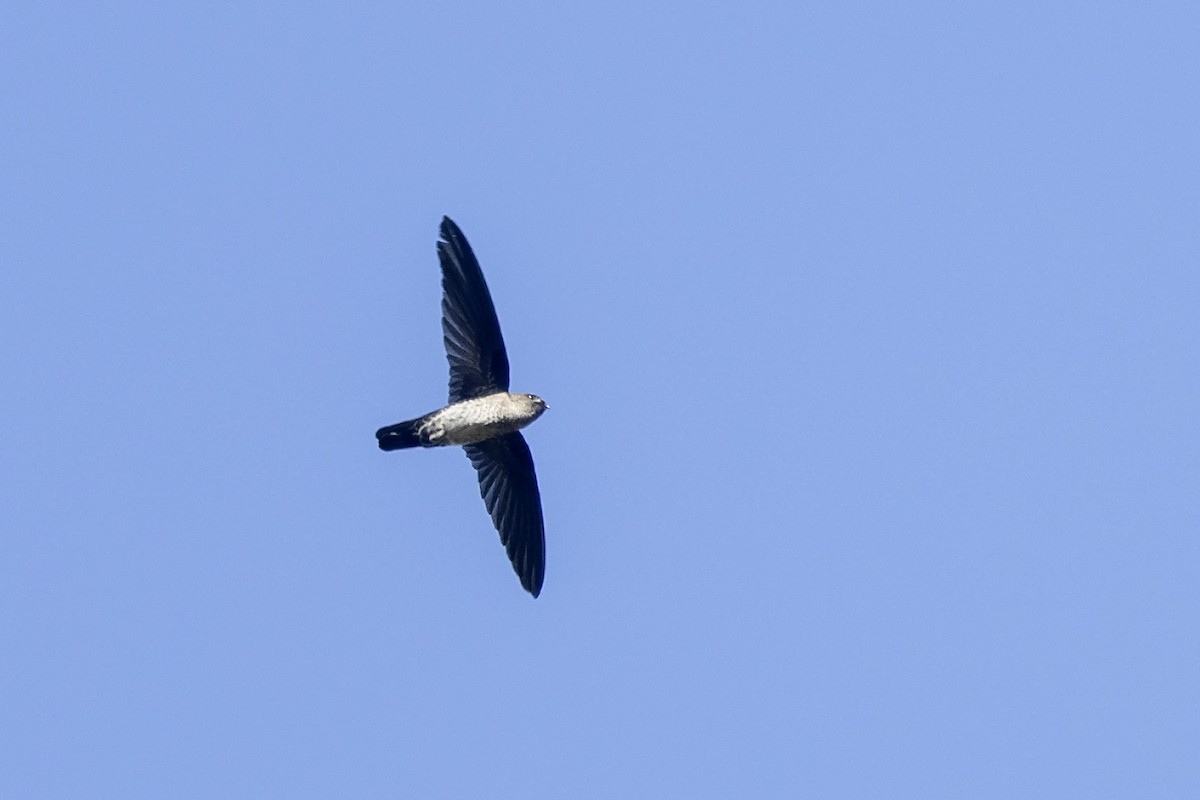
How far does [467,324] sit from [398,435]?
3.49ft

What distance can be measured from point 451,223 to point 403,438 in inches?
67.3

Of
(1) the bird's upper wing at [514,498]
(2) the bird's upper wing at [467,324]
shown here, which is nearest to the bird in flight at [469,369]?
(2) the bird's upper wing at [467,324]

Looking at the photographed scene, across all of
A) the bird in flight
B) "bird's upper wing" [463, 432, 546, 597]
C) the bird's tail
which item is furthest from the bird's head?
the bird's tail

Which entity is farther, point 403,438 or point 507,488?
point 507,488

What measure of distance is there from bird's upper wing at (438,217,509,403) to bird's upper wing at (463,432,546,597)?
64 centimetres

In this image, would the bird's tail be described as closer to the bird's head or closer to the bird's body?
the bird's body

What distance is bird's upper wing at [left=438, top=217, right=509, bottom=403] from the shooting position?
16.8 meters

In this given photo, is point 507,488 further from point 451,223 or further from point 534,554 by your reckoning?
point 451,223

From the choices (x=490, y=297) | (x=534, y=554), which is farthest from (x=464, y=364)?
(x=534, y=554)

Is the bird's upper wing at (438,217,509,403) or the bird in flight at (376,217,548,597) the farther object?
the bird's upper wing at (438,217,509,403)

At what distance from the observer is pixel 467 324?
16.8 metres

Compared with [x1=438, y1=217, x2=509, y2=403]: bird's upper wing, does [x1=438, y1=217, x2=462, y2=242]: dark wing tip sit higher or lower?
higher

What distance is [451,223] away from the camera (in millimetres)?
16828

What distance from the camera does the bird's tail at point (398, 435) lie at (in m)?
16.3
